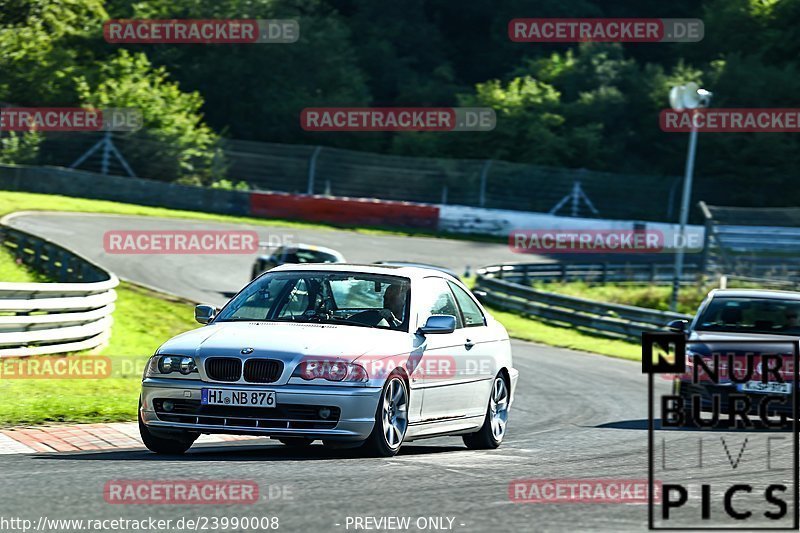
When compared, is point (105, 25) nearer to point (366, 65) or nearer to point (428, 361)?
point (366, 65)

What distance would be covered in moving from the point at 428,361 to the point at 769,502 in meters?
3.49

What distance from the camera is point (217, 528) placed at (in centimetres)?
634

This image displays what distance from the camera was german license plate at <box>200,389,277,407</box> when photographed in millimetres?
9289

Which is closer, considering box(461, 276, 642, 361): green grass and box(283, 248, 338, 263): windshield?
box(283, 248, 338, 263): windshield

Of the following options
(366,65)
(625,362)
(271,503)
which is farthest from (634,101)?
(271,503)

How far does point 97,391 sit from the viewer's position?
1388cm

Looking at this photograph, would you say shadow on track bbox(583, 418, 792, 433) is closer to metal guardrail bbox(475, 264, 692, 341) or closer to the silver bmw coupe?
the silver bmw coupe
